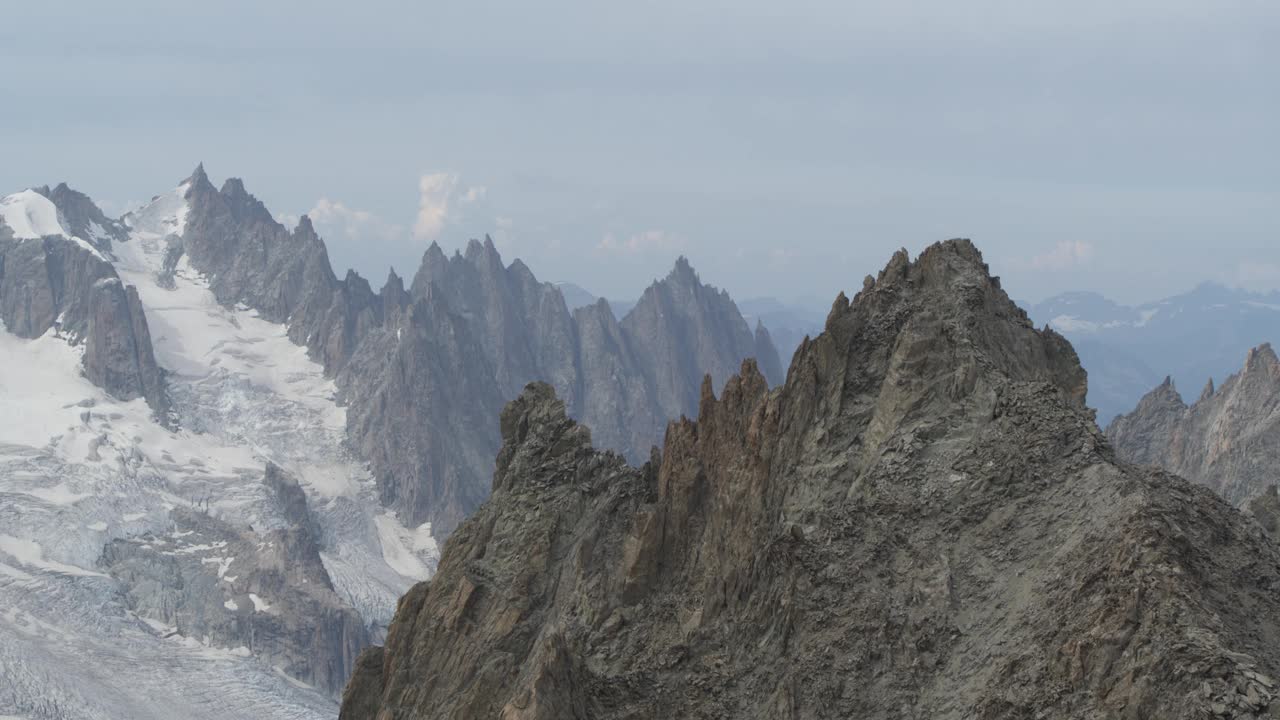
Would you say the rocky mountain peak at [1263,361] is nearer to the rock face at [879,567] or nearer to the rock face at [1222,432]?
the rock face at [1222,432]

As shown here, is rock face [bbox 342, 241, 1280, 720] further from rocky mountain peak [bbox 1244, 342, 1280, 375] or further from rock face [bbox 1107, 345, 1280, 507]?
rocky mountain peak [bbox 1244, 342, 1280, 375]

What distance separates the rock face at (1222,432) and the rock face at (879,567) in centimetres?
6962

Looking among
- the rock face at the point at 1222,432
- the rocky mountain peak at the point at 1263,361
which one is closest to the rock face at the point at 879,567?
A: the rock face at the point at 1222,432

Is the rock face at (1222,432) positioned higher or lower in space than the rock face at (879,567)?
higher

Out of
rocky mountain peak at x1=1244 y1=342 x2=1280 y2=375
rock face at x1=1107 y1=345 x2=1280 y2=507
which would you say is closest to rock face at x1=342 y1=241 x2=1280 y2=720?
rock face at x1=1107 y1=345 x2=1280 y2=507

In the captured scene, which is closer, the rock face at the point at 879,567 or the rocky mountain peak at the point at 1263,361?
the rock face at the point at 879,567

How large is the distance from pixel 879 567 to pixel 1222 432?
370 feet

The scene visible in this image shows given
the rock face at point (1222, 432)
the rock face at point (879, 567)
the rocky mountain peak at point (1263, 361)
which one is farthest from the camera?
the rocky mountain peak at point (1263, 361)

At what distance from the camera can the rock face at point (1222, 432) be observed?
398 feet

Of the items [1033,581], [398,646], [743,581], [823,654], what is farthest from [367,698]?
[1033,581]

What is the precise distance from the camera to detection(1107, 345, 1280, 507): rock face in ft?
398

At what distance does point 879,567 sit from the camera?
38.0m

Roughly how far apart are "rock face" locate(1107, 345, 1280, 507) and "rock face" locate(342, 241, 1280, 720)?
6962 centimetres

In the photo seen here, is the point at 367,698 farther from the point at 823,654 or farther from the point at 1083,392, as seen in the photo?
the point at 1083,392
